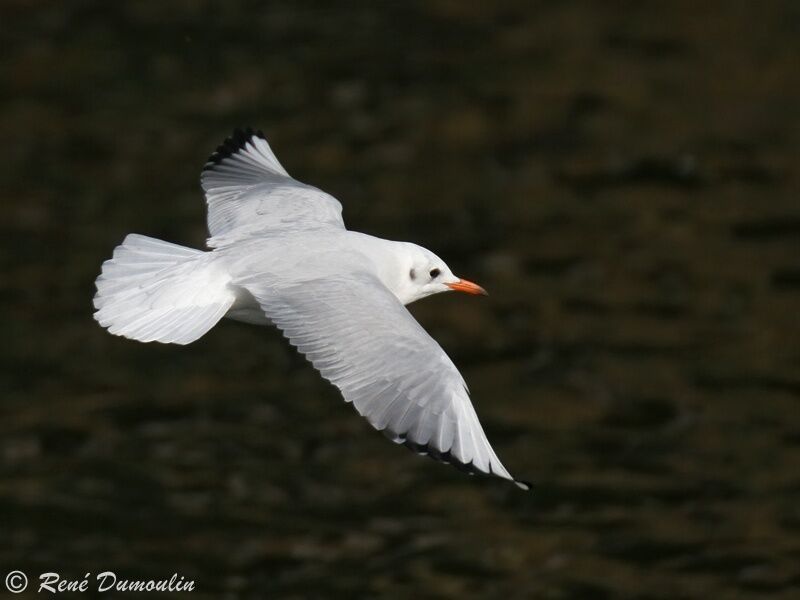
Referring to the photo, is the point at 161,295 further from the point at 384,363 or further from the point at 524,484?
the point at 524,484

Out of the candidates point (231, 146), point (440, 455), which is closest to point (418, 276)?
point (440, 455)

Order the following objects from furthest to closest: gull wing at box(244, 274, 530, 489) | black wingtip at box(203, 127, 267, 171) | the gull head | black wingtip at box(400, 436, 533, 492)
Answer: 1. black wingtip at box(203, 127, 267, 171)
2. the gull head
3. gull wing at box(244, 274, 530, 489)
4. black wingtip at box(400, 436, 533, 492)

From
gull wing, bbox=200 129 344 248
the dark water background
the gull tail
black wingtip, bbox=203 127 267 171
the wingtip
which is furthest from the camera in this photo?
the dark water background

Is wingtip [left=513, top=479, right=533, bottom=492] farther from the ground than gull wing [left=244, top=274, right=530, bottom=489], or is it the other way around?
gull wing [left=244, top=274, right=530, bottom=489]

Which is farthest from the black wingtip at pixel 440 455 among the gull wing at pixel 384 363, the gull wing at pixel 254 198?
the gull wing at pixel 254 198

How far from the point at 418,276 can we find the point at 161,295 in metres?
1.21

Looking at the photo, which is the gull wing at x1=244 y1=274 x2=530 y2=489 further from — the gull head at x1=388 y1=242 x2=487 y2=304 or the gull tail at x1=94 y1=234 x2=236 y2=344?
the gull head at x1=388 y1=242 x2=487 y2=304

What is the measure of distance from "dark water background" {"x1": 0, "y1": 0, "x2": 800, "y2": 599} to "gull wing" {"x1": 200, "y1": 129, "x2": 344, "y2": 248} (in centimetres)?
414

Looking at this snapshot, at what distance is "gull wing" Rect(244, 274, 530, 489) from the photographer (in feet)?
20.1

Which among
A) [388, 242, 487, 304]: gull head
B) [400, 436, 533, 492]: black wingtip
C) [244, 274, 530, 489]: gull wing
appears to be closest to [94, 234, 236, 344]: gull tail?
[244, 274, 530, 489]: gull wing

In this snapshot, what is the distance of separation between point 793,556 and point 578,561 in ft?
5.19

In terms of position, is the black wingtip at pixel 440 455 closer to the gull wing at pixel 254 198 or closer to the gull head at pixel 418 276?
the gull head at pixel 418 276

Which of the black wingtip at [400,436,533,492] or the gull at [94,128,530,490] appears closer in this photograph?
the black wingtip at [400,436,533,492]

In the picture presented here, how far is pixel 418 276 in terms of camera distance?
7.43 metres
